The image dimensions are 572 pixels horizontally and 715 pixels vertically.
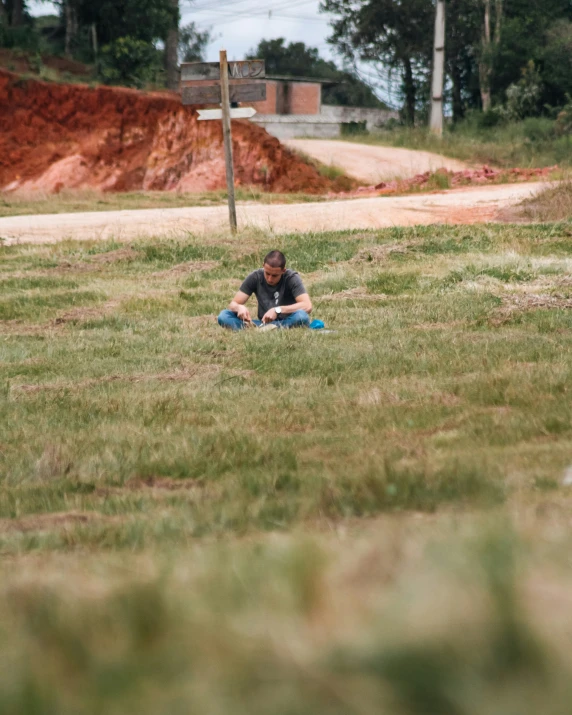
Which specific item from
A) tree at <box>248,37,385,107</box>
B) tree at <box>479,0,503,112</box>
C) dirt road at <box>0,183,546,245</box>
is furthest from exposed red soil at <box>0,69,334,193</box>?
tree at <box>248,37,385,107</box>

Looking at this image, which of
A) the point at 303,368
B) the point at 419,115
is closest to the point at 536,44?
the point at 419,115

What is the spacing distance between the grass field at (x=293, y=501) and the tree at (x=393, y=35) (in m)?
46.5

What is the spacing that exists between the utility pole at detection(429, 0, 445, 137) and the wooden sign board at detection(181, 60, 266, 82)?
25.9 m

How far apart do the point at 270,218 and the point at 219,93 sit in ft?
16.5

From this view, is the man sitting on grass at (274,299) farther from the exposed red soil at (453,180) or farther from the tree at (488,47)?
the tree at (488,47)

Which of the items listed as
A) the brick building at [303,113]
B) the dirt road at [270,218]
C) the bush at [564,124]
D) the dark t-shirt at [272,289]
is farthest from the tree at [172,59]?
the dark t-shirt at [272,289]

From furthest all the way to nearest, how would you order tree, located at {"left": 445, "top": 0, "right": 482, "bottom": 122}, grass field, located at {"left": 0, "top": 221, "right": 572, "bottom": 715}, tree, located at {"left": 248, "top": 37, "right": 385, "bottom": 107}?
1. tree, located at {"left": 248, "top": 37, "right": 385, "bottom": 107}
2. tree, located at {"left": 445, "top": 0, "right": 482, "bottom": 122}
3. grass field, located at {"left": 0, "top": 221, "right": 572, "bottom": 715}

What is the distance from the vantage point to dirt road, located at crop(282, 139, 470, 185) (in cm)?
3425

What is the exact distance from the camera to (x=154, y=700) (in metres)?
1.09

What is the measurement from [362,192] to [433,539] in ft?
92.0

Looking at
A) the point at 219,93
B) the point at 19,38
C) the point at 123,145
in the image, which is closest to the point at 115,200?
the point at 123,145

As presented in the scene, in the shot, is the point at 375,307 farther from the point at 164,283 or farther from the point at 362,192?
the point at 362,192

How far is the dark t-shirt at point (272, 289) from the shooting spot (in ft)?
30.5

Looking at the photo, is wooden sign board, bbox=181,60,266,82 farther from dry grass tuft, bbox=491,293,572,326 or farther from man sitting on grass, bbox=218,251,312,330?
dry grass tuft, bbox=491,293,572,326
